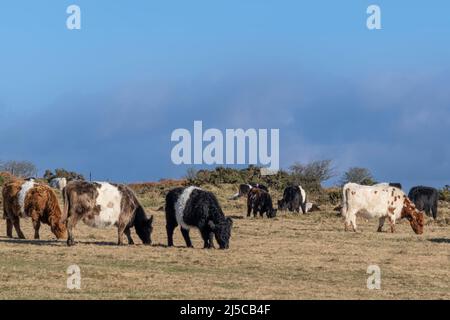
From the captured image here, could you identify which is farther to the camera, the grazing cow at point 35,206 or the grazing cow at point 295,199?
the grazing cow at point 295,199

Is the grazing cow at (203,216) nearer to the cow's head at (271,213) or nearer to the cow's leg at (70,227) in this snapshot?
the cow's leg at (70,227)

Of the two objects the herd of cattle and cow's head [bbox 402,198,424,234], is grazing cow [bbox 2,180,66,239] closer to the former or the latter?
the herd of cattle

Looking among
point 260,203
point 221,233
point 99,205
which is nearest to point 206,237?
point 221,233

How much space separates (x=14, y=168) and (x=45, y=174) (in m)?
13.0

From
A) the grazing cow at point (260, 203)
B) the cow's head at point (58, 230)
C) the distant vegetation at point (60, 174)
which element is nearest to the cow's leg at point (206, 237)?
the cow's head at point (58, 230)

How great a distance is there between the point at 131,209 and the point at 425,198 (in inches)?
883

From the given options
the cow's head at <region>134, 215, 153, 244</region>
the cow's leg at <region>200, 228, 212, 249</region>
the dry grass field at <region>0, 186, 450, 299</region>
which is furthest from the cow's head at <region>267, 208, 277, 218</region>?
the cow's leg at <region>200, 228, 212, 249</region>

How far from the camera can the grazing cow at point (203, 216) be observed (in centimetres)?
2722

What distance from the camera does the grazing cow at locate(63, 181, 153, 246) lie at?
27.1m

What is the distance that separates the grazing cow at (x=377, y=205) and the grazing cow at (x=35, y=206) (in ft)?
35.1

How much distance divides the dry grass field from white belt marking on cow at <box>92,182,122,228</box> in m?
0.73

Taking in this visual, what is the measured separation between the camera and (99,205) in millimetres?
27328
